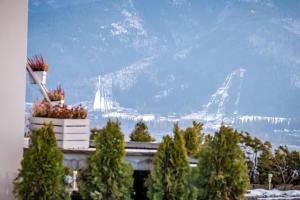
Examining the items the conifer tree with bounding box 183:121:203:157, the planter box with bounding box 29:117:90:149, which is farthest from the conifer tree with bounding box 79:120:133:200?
the conifer tree with bounding box 183:121:203:157

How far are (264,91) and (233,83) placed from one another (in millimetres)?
1172

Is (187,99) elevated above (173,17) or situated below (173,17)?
below

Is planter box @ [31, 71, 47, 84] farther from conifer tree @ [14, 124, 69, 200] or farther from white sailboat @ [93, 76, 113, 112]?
white sailboat @ [93, 76, 113, 112]

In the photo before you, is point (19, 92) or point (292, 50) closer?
point (19, 92)

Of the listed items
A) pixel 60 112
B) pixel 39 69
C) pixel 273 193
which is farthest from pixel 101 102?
pixel 60 112

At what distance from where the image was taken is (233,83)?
1812 centimetres

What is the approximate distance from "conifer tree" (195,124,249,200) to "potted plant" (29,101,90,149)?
1352 millimetres

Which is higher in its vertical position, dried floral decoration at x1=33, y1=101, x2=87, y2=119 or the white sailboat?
the white sailboat

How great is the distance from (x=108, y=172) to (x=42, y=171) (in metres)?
0.65

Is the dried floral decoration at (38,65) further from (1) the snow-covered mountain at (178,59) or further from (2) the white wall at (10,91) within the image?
(1) the snow-covered mountain at (178,59)

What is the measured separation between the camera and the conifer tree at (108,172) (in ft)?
20.6

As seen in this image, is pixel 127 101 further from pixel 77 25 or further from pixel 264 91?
pixel 264 91

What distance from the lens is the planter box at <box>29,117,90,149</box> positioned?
270 inches

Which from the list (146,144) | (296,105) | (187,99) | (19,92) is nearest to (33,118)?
(19,92)
